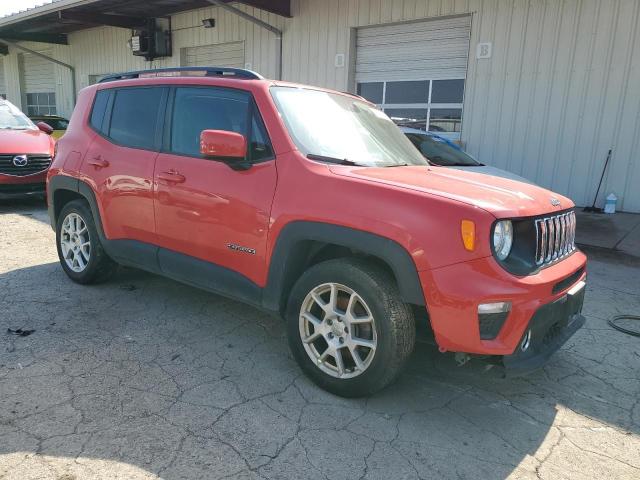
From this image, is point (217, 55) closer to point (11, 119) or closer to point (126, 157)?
point (11, 119)

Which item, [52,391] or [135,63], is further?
[135,63]

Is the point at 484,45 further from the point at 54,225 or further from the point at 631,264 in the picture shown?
the point at 54,225

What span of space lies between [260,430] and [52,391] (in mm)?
1273

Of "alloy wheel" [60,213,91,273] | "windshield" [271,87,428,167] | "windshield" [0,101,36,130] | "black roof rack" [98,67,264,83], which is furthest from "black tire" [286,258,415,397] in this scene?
"windshield" [0,101,36,130]

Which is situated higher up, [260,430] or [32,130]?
[32,130]

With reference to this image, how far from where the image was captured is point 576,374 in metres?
3.47

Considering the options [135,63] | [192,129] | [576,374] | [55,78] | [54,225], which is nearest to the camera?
[576,374]

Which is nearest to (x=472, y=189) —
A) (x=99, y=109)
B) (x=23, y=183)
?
(x=99, y=109)

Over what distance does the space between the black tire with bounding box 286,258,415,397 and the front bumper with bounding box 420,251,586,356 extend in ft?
0.65

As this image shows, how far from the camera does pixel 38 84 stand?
23203mm

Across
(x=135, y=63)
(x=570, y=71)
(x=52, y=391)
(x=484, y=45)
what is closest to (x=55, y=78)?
(x=135, y=63)

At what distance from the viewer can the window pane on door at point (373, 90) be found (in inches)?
479

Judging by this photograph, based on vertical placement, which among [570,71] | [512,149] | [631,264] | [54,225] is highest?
[570,71]

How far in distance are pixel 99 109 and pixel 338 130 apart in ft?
7.81
